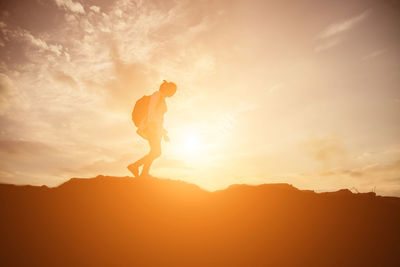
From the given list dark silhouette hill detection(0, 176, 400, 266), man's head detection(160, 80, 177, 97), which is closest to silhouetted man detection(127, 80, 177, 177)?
man's head detection(160, 80, 177, 97)

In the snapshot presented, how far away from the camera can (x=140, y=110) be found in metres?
6.54

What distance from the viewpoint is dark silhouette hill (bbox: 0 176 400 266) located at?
178 inches

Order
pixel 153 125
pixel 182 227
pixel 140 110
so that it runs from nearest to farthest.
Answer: pixel 182 227, pixel 153 125, pixel 140 110

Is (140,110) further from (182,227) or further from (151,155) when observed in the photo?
(182,227)

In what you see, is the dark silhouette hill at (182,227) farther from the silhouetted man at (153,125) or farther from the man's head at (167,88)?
the man's head at (167,88)

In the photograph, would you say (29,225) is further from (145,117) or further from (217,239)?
(217,239)

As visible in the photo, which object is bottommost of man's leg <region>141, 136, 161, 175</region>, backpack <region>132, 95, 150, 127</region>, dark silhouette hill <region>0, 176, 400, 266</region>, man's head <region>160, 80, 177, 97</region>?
dark silhouette hill <region>0, 176, 400, 266</region>

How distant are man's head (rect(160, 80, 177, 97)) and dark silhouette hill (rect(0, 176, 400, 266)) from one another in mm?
2542

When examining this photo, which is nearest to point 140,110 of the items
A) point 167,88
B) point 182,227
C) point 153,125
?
point 153,125

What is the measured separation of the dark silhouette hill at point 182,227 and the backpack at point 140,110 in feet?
5.46

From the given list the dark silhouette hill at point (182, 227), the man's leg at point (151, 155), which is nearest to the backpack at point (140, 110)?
the man's leg at point (151, 155)

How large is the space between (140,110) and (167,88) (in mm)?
1000

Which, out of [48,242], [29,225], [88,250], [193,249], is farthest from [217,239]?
[29,225]

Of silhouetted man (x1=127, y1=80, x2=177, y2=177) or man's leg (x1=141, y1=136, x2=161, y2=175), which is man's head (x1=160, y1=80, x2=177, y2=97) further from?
man's leg (x1=141, y1=136, x2=161, y2=175)
